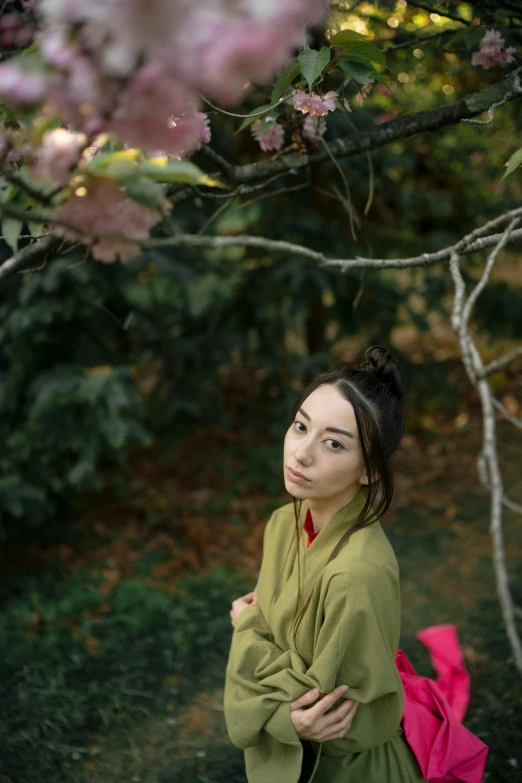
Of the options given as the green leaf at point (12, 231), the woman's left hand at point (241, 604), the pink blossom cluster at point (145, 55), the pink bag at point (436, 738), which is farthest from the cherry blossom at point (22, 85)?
the pink bag at point (436, 738)

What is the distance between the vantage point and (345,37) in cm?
133

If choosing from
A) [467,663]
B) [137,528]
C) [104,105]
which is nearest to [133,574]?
[137,528]

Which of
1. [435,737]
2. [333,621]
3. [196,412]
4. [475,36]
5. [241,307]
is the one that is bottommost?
[435,737]

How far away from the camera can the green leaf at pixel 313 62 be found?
4.14 ft

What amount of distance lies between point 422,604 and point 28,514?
1988 millimetres

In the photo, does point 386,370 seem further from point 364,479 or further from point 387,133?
point 387,133

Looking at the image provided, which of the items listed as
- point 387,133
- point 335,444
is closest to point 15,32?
point 387,133

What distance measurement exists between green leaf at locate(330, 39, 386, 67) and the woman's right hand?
4.37 ft

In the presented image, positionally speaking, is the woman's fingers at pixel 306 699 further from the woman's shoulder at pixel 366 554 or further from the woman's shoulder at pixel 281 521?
the woman's shoulder at pixel 281 521

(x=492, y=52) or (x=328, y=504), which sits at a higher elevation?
(x=492, y=52)

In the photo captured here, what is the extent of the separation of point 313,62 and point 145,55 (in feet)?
2.44

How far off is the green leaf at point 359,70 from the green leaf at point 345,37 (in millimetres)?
77

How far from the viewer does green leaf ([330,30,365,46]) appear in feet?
4.32

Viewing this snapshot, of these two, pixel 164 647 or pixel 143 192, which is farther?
pixel 164 647
